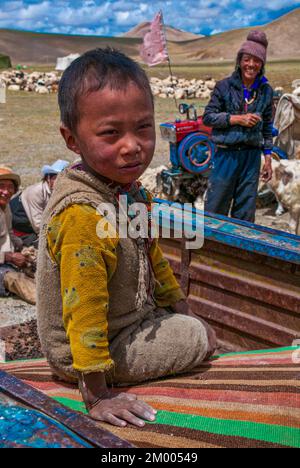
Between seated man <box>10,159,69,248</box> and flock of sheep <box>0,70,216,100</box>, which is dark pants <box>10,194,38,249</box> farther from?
flock of sheep <box>0,70,216,100</box>

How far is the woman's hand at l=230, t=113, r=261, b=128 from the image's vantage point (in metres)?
4.54

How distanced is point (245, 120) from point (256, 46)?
62 centimetres

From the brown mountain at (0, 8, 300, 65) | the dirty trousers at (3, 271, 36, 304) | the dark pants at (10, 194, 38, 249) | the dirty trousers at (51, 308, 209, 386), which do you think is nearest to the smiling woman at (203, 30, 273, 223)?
the dirty trousers at (3, 271, 36, 304)

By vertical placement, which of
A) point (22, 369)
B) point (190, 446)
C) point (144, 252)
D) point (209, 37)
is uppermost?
point (209, 37)

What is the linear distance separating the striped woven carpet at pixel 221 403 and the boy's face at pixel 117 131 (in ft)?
2.41

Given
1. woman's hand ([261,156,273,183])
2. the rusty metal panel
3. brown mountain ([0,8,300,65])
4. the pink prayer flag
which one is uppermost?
brown mountain ([0,8,300,65])

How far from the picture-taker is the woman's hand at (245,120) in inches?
179

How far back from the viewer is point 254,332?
310 centimetres

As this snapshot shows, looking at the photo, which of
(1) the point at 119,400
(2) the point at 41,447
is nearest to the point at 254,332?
(1) the point at 119,400

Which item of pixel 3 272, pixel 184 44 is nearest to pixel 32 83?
pixel 3 272

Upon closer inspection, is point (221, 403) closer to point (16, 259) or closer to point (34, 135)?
point (16, 259)

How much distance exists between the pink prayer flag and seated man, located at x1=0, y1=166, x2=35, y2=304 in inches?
143

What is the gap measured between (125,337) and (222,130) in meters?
3.33
